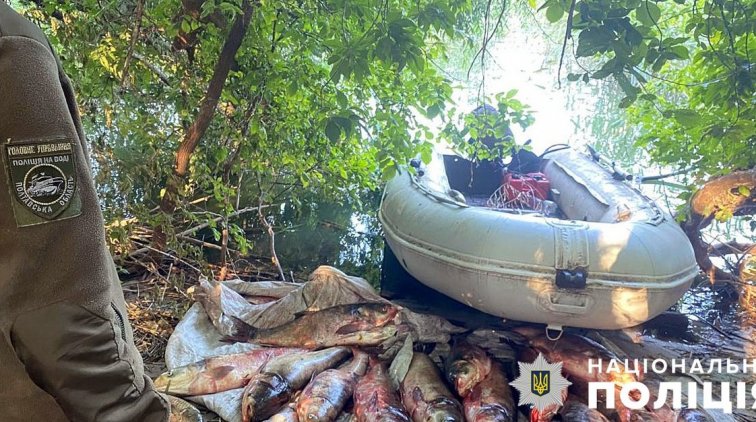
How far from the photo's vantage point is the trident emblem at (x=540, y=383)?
1924 mm

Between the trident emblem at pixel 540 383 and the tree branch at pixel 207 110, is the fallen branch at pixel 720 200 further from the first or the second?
the tree branch at pixel 207 110

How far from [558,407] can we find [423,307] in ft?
4.42

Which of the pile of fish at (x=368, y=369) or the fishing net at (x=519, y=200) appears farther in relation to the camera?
the fishing net at (x=519, y=200)

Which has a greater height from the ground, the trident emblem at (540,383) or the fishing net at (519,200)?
the fishing net at (519,200)

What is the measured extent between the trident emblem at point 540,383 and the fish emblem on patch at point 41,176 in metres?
1.69

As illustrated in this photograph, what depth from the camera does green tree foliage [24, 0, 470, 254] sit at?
1928 mm

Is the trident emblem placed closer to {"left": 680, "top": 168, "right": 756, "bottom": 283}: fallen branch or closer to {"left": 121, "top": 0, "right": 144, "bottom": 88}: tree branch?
{"left": 680, "top": 168, "right": 756, "bottom": 283}: fallen branch

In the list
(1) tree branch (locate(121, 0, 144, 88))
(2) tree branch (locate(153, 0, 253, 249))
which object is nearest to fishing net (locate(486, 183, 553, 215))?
(2) tree branch (locate(153, 0, 253, 249))

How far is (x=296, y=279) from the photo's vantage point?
3527mm

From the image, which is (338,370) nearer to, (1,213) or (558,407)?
(558,407)

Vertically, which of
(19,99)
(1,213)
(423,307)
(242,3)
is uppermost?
(242,3)

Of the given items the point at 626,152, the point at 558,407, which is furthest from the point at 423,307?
the point at 626,152

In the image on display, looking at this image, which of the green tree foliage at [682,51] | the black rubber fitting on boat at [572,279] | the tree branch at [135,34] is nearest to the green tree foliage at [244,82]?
the tree branch at [135,34]

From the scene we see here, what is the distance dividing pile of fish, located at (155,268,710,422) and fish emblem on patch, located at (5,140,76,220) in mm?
1339
